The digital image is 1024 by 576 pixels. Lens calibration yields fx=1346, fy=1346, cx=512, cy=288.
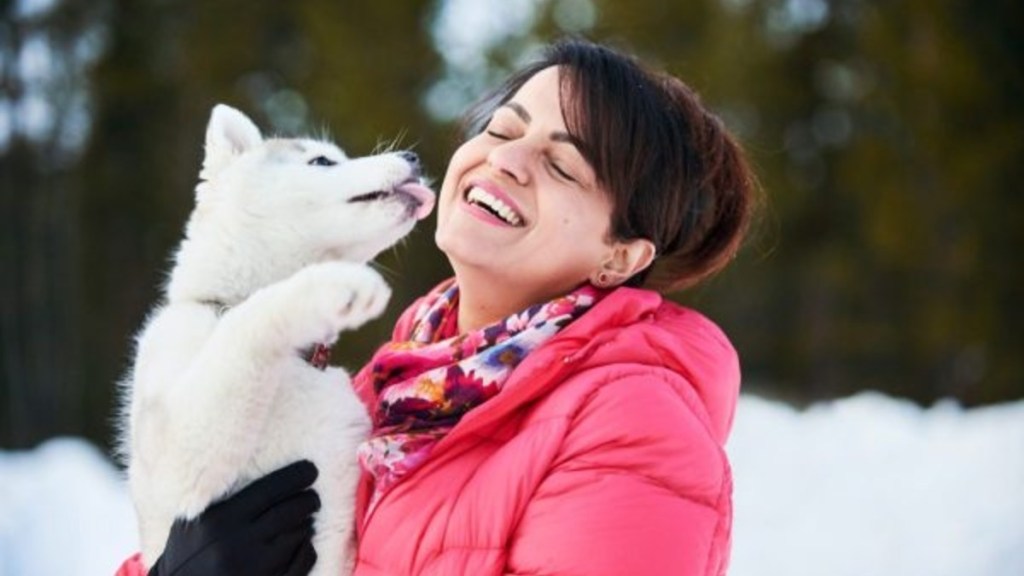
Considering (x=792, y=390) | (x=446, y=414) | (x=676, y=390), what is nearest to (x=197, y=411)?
(x=446, y=414)

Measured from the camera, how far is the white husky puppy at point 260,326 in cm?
234

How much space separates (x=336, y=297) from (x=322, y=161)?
0.75 m

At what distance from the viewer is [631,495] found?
81.3 inches

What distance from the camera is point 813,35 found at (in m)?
15.6

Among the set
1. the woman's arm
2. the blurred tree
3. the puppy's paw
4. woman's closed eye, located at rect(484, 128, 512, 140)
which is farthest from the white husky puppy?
the blurred tree

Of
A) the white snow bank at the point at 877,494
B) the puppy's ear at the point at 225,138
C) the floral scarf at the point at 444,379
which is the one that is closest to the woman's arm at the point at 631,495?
the floral scarf at the point at 444,379

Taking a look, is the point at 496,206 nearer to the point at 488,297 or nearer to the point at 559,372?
the point at 488,297

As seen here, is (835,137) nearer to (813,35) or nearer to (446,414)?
(813,35)

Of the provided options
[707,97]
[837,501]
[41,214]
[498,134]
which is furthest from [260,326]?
[41,214]

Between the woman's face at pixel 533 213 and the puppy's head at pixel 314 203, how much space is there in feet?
0.82

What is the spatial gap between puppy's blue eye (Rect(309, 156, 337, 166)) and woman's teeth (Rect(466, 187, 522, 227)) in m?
0.54

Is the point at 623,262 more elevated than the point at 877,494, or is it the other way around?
the point at 623,262

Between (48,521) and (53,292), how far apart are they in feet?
27.7

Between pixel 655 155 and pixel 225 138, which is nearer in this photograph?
pixel 655 155
